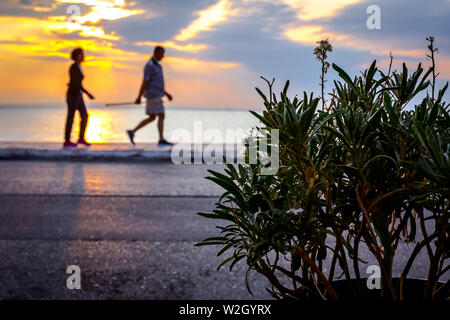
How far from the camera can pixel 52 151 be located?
10.9 metres

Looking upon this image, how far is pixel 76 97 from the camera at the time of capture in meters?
11.8

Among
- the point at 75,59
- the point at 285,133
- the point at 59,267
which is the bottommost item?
the point at 59,267

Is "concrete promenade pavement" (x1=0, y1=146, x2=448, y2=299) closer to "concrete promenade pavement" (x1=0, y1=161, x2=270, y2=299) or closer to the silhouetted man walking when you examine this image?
"concrete promenade pavement" (x1=0, y1=161, x2=270, y2=299)

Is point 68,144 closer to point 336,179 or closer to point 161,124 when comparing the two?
point 161,124

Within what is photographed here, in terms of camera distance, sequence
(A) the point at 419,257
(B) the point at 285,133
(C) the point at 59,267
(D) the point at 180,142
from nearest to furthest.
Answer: (B) the point at 285,133 < (C) the point at 59,267 < (A) the point at 419,257 < (D) the point at 180,142

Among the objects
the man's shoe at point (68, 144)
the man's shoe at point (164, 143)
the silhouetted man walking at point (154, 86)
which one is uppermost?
the silhouetted man walking at point (154, 86)

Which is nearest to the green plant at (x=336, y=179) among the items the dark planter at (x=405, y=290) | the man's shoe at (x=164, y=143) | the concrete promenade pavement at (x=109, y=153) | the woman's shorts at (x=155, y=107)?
the dark planter at (x=405, y=290)

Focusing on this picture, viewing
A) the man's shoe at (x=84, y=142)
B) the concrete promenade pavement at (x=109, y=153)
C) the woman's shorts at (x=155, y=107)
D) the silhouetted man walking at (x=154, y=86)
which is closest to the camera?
the concrete promenade pavement at (x=109, y=153)

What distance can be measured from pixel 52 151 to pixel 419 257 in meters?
8.15

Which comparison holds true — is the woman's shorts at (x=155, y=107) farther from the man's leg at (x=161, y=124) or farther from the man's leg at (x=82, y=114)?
the man's leg at (x=82, y=114)

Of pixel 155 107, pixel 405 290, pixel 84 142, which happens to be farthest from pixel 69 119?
pixel 405 290

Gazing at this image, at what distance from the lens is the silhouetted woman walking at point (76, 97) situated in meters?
11.2

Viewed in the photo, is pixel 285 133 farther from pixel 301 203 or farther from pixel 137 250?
pixel 137 250

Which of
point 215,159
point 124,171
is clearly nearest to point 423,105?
point 124,171
